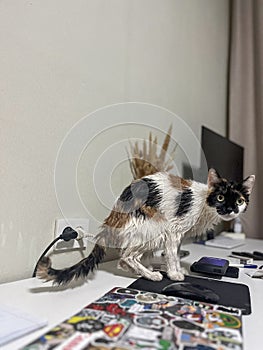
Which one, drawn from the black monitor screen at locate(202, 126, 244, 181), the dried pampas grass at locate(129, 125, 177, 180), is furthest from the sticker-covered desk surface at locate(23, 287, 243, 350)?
the black monitor screen at locate(202, 126, 244, 181)

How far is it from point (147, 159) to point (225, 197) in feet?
1.33

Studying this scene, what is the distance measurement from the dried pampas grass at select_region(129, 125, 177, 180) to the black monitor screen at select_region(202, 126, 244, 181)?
25cm

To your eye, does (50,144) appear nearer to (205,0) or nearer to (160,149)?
(160,149)

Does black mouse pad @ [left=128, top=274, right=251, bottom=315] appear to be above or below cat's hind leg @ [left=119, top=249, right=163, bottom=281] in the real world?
below

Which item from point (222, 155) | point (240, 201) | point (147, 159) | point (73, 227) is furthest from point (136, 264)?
point (222, 155)

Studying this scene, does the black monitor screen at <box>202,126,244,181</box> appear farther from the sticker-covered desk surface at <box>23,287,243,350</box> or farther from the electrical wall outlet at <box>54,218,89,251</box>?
the sticker-covered desk surface at <box>23,287,243,350</box>

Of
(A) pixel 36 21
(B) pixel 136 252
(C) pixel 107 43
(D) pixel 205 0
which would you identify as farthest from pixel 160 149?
(D) pixel 205 0

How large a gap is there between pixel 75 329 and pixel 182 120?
121 centimetres

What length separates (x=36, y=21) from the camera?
84cm

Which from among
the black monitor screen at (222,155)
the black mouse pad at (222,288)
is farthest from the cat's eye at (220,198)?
the black monitor screen at (222,155)

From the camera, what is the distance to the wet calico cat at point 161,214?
852 mm

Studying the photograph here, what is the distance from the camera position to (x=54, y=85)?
895 mm

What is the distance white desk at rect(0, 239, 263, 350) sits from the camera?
57 centimetres

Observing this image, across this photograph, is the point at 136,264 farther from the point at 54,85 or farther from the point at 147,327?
the point at 54,85
